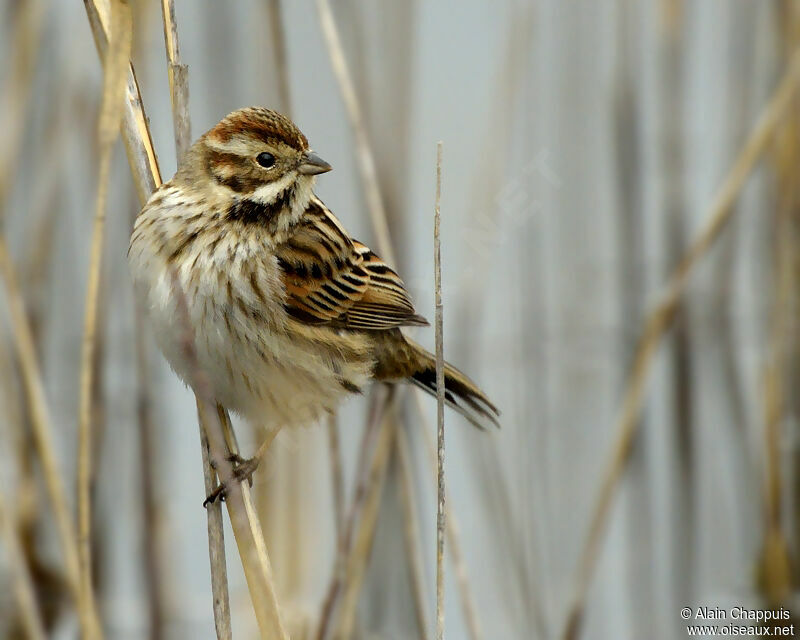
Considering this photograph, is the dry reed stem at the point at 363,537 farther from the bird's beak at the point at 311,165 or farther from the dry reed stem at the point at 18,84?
the dry reed stem at the point at 18,84

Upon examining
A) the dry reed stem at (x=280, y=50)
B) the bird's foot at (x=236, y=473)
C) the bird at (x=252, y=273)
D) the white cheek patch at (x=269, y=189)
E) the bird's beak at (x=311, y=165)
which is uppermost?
the dry reed stem at (x=280, y=50)

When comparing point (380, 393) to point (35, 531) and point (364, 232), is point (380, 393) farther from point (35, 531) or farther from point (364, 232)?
point (35, 531)

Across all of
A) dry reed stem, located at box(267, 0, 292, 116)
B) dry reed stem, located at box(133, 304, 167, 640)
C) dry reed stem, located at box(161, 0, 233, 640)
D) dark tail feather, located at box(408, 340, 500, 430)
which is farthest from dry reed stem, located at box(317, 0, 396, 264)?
dry reed stem, located at box(133, 304, 167, 640)

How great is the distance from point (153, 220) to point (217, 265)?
20cm

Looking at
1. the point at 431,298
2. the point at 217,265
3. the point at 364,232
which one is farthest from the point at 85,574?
the point at 431,298

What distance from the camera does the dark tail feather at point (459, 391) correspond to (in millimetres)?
3596

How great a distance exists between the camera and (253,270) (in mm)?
3209

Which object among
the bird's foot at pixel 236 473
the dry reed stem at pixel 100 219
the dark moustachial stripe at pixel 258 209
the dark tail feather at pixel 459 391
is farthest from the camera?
the dark tail feather at pixel 459 391

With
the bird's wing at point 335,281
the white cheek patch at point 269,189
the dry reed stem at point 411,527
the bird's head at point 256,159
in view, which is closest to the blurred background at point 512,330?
the dry reed stem at point 411,527

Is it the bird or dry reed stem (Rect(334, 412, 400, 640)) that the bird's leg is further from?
dry reed stem (Rect(334, 412, 400, 640))

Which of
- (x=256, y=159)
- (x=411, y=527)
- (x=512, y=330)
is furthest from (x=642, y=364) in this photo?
(x=256, y=159)

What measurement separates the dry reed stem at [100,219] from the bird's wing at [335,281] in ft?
2.64

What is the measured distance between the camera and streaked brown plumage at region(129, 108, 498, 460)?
312 centimetres

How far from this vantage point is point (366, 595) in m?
3.91
